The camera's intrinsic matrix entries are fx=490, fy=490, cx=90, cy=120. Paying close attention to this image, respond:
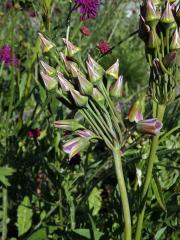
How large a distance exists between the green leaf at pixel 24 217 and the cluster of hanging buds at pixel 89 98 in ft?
Answer: 2.65

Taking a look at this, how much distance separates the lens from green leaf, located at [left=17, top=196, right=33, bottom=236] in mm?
1739

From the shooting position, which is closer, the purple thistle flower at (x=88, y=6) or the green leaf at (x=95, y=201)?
the purple thistle flower at (x=88, y=6)

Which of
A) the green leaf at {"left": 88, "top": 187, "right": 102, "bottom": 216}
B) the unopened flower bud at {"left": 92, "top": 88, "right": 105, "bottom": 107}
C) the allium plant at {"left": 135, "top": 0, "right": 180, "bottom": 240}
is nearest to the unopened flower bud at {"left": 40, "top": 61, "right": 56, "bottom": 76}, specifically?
the unopened flower bud at {"left": 92, "top": 88, "right": 105, "bottom": 107}

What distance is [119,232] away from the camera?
1548 millimetres

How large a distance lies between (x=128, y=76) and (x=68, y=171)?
9.93 ft

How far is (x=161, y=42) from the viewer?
41.0 inches

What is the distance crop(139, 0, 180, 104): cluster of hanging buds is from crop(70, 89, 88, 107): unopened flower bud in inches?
6.4

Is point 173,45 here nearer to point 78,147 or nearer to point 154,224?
point 78,147

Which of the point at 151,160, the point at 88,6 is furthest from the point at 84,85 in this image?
the point at 88,6

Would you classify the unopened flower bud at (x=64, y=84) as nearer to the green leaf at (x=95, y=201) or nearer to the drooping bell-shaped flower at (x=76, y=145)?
the drooping bell-shaped flower at (x=76, y=145)

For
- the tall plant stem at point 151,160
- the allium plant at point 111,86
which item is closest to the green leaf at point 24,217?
the tall plant stem at point 151,160

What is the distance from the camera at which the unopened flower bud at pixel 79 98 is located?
3.21ft

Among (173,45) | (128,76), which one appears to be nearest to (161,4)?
(173,45)

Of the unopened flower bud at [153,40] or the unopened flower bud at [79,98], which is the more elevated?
the unopened flower bud at [153,40]
